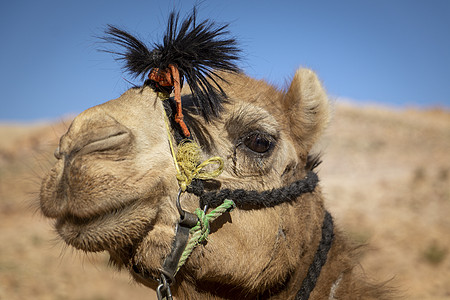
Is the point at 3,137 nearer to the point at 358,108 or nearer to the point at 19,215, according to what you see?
the point at 19,215

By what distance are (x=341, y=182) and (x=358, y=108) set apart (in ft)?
78.5

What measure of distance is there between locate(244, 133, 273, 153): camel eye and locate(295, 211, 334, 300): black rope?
0.88 metres

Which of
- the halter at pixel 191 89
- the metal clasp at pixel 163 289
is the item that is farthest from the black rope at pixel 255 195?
the metal clasp at pixel 163 289

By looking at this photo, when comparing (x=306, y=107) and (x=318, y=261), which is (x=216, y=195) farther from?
(x=306, y=107)

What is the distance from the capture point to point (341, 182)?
18750mm

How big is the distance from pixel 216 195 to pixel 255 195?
0.30 metres

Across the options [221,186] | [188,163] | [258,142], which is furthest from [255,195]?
[188,163]

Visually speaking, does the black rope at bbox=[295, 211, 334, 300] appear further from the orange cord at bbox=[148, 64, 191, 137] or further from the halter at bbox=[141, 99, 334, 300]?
the orange cord at bbox=[148, 64, 191, 137]

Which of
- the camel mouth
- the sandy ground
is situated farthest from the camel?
the sandy ground

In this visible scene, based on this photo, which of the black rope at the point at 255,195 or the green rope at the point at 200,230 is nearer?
the green rope at the point at 200,230

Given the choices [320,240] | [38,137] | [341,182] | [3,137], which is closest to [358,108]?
[341,182]

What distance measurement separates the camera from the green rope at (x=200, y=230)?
238cm

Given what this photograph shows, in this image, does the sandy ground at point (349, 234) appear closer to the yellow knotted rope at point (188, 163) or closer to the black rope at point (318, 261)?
the black rope at point (318, 261)

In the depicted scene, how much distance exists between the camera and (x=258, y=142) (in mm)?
2863
